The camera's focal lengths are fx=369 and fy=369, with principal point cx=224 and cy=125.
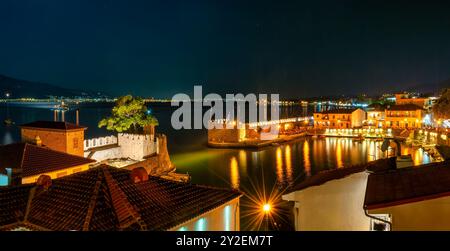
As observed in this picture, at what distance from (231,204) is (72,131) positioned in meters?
9.17

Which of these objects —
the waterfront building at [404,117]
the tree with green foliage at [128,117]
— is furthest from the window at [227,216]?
the waterfront building at [404,117]

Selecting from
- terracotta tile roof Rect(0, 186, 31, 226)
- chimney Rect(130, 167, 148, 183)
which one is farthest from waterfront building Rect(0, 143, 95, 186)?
chimney Rect(130, 167, 148, 183)

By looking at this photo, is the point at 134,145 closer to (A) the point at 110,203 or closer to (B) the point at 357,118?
(A) the point at 110,203

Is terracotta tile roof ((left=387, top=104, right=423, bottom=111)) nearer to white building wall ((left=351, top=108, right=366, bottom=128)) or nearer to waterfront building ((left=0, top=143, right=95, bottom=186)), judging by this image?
white building wall ((left=351, top=108, right=366, bottom=128))

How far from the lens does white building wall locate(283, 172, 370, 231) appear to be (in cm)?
554

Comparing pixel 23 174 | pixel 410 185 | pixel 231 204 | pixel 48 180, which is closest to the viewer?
pixel 410 185

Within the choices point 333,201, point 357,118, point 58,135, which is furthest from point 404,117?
point 333,201

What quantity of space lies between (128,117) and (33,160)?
799cm

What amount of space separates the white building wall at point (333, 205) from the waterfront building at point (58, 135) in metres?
9.79

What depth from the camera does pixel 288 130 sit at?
4512cm

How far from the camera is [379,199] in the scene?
12.5 ft
